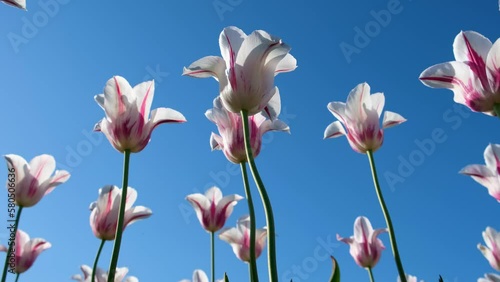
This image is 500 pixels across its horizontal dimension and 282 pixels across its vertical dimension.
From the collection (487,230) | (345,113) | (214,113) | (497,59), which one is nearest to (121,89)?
(214,113)

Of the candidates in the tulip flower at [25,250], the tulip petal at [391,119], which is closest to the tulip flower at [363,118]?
the tulip petal at [391,119]

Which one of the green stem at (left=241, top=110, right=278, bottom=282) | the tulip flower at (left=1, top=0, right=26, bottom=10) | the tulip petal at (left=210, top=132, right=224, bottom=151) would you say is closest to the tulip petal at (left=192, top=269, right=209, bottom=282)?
the tulip petal at (left=210, top=132, right=224, bottom=151)

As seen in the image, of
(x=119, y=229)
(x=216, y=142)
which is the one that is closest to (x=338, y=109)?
(x=216, y=142)

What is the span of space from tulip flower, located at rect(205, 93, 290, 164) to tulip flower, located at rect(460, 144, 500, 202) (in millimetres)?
1134

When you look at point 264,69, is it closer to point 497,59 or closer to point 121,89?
point 121,89

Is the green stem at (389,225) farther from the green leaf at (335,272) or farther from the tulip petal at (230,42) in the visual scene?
the tulip petal at (230,42)

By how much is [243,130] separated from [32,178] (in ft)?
5.77

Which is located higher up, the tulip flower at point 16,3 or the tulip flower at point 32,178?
the tulip flower at point 32,178

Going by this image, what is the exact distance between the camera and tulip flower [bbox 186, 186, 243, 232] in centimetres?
317

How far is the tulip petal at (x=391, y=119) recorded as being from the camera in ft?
8.71

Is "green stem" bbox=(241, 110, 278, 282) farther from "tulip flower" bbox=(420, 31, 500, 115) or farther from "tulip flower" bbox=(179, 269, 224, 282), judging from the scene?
"tulip flower" bbox=(179, 269, 224, 282)

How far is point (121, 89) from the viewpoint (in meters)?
1.86

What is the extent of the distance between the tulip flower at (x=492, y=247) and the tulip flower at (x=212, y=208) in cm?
196

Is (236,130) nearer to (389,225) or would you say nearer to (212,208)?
(389,225)
